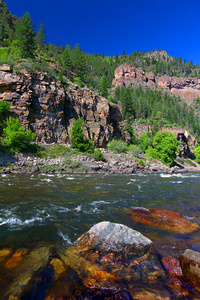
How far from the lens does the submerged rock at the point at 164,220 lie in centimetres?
615

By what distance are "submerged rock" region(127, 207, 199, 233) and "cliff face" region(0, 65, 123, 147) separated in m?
33.0

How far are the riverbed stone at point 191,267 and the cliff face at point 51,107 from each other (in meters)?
36.4

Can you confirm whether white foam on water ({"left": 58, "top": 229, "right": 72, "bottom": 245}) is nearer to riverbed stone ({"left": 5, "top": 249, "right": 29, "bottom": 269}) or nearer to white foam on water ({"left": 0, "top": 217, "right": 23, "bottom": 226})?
riverbed stone ({"left": 5, "top": 249, "right": 29, "bottom": 269})

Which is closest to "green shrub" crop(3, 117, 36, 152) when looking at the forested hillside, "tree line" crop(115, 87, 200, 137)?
the forested hillside

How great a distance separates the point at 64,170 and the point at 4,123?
18.0 meters

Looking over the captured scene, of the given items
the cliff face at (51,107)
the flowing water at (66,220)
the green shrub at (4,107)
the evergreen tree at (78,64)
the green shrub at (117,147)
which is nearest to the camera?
the flowing water at (66,220)

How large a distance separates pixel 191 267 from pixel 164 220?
3625 mm

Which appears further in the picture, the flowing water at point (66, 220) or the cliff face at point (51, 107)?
the cliff face at point (51, 107)

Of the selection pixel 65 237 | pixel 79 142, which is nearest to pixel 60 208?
pixel 65 237

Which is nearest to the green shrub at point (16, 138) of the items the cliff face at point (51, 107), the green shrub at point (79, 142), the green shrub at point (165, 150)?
the cliff face at point (51, 107)

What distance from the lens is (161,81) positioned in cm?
13312

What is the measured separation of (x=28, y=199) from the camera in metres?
9.62

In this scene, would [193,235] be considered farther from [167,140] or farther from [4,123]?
[167,140]

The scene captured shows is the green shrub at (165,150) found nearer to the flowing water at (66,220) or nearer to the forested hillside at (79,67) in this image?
the forested hillside at (79,67)
